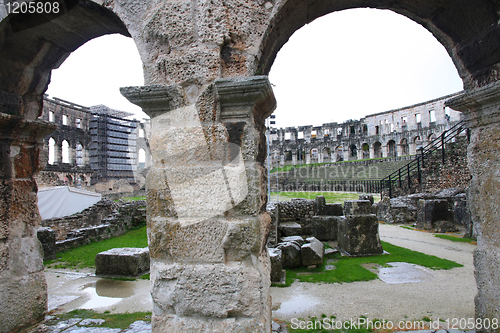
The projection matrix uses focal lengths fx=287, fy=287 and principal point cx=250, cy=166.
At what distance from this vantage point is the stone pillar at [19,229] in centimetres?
309

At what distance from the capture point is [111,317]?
3.66 meters

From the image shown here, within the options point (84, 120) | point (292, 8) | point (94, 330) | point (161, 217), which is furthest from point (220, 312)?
point (84, 120)

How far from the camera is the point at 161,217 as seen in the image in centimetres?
219

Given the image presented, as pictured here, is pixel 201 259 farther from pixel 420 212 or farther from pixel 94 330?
pixel 420 212

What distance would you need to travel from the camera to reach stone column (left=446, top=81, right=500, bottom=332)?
2.58m

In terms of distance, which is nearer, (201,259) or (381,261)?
(201,259)

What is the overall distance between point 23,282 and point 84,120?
3287 cm

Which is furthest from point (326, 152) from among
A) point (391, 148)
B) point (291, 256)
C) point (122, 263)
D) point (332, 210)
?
point (122, 263)

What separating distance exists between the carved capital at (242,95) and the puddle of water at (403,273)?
4.30m

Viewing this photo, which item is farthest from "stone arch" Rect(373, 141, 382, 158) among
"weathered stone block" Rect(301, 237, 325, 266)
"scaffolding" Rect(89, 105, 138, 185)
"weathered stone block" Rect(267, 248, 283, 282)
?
"weathered stone block" Rect(267, 248, 283, 282)

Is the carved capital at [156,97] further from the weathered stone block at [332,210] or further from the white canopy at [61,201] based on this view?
the white canopy at [61,201]

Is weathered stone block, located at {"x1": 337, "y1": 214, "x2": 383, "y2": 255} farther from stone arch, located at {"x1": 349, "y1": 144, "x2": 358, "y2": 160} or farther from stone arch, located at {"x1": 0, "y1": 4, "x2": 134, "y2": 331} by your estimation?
stone arch, located at {"x1": 349, "y1": 144, "x2": 358, "y2": 160}

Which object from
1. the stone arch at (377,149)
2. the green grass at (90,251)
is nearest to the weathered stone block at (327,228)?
the green grass at (90,251)

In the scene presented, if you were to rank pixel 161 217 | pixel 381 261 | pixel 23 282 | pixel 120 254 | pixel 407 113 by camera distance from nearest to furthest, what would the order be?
pixel 161 217 < pixel 23 282 < pixel 120 254 < pixel 381 261 < pixel 407 113
